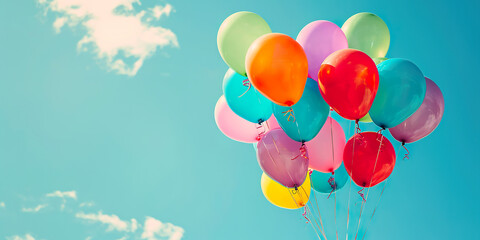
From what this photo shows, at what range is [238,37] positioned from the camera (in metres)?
5.00

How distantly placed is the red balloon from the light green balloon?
1532mm

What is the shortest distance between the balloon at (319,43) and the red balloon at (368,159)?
0.91m

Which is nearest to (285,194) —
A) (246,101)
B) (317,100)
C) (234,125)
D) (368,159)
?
(234,125)

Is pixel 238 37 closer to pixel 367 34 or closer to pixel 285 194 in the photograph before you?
pixel 367 34

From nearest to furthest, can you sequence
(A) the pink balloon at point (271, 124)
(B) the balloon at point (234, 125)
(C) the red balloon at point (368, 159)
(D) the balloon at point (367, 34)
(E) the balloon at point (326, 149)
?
(C) the red balloon at point (368, 159), (E) the balloon at point (326, 149), (D) the balloon at point (367, 34), (A) the pink balloon at point (271, 124), (B) the balloon at point (234, 125)

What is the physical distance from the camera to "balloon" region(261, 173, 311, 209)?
5758mm

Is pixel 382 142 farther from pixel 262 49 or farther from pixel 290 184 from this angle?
pixel 262 49

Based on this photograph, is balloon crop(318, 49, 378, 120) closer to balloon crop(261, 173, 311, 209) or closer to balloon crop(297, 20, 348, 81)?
balloon crop(297, 20, 348, 81)

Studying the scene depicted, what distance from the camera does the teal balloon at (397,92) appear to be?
15.5 ft

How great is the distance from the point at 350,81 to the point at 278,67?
720mm

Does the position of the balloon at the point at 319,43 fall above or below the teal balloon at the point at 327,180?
above

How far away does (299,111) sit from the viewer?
189 inches

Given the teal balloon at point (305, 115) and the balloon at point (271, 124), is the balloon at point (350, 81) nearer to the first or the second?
the teal balloon at point (305, 115)

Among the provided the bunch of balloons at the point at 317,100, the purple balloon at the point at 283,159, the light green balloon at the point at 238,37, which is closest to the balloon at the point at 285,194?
the bunch of balloons at the point at 317,100
